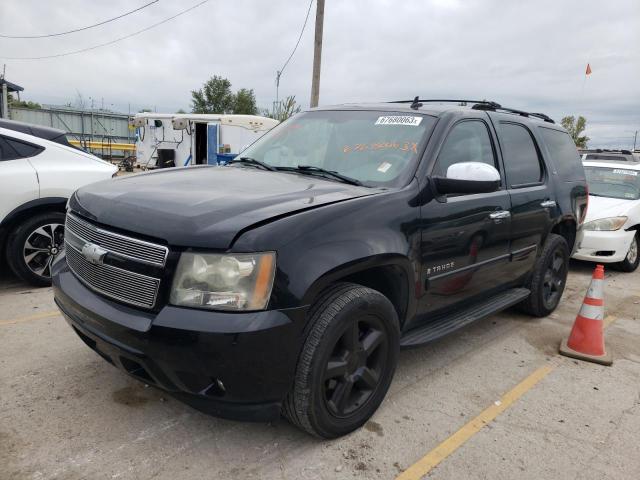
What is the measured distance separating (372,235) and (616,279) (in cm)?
586

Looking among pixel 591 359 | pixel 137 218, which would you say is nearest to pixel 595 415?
pixel 591 359

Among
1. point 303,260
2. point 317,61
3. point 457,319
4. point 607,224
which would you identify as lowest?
point 457,319

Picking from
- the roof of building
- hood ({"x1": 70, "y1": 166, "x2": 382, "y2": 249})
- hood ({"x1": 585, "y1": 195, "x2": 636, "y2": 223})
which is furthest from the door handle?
the roof of building

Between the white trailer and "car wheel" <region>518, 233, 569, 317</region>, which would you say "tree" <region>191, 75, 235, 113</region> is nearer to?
the white trailer

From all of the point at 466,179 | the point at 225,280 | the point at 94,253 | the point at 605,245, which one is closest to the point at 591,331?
the point at 466,179

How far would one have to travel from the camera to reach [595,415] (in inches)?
121

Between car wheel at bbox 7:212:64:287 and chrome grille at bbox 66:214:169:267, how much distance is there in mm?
2478

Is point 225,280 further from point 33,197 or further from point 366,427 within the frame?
point 33,197

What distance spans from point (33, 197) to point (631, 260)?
25.6 feet

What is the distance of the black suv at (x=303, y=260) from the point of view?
212cm

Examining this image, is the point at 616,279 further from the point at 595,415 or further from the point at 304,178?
the point at 304,178

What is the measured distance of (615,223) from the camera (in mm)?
6781

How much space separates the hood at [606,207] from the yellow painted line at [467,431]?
13.5 feet

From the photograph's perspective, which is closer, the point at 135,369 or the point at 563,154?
the point at 135,369
